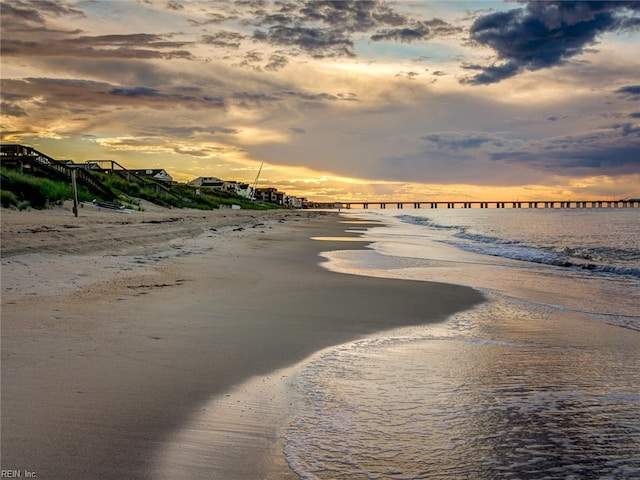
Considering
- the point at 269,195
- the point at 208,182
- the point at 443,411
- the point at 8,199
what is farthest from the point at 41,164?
the point at 269,195

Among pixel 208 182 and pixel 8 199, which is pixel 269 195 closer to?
pixel 208 182

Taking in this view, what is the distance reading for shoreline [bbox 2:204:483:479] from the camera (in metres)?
3.10

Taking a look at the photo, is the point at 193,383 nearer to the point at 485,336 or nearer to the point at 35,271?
the point at 485,336

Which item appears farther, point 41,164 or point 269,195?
point 269,195

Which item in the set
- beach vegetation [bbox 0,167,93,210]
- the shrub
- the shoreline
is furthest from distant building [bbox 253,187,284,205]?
the shoreline

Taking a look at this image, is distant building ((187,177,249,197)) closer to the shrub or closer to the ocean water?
the shrub

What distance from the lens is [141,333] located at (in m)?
5.53

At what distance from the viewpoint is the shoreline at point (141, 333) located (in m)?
3.10

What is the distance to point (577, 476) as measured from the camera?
2812mm

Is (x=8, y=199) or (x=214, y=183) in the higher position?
(x=214, y=183)

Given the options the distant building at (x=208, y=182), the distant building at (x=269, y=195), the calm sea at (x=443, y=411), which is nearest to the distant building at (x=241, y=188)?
the distant building at (x=208, y=182)

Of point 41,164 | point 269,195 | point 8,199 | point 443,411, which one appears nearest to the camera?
point 443,411

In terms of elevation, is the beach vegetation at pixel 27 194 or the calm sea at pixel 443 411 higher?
the beach vegetation at pixel 27 194

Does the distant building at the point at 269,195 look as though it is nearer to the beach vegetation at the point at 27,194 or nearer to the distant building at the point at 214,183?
the distant building at the point at 214,183
